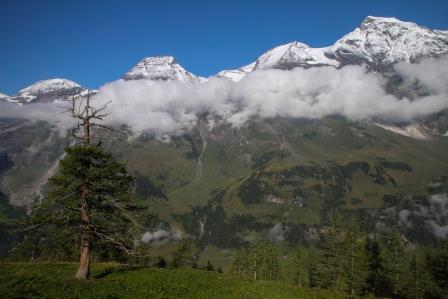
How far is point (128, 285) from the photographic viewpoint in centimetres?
3256

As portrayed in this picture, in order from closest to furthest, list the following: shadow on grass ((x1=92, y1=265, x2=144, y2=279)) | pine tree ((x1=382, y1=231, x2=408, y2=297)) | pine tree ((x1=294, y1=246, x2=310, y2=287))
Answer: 1. shadow on grass ((x1=92, y1=265, x2=144, y2=279))
2. pine tree ((x1=382, y1=231, x2=408, y2=297))
3. pine tree ((x1=294, y1=246, x2=310, y2=287))

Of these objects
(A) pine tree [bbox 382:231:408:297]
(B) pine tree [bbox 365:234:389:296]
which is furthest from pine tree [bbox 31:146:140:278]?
(A) pine tree [bbox 382:231:408:297]

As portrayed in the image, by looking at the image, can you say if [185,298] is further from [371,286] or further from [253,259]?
[253,259]

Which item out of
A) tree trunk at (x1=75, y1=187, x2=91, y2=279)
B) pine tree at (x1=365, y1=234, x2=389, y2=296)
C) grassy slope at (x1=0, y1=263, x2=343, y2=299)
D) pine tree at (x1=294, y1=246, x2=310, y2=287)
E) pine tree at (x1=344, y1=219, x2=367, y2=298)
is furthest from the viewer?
pine tree at (x1=294, y1=246, x2=310, y2=287)

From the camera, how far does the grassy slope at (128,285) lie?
27516 millimetres

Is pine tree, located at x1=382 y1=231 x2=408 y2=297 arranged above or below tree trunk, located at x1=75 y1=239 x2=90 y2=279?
below

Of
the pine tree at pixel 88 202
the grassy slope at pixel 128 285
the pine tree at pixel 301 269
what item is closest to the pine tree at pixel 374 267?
the pine tree at pixel 301 269

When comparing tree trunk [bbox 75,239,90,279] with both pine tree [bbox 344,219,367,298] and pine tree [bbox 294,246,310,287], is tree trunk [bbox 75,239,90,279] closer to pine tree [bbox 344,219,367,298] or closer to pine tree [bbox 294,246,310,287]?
pine tree [bbox 344,219,367,298]

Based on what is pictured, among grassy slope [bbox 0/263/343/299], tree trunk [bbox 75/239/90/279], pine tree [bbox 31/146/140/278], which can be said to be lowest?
grassy slope [bbox 0/263/343/299]

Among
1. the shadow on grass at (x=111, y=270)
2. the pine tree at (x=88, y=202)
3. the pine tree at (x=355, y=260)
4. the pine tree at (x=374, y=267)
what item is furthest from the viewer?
the pine tree at (x=374, y=267)

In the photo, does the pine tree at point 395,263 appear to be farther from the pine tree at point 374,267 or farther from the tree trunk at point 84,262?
the tree trunk at point 84,262

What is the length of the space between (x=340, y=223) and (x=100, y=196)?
7429 cm

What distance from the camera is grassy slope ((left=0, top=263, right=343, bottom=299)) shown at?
2752 centimetres

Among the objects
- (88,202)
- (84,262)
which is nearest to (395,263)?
(84,262)
